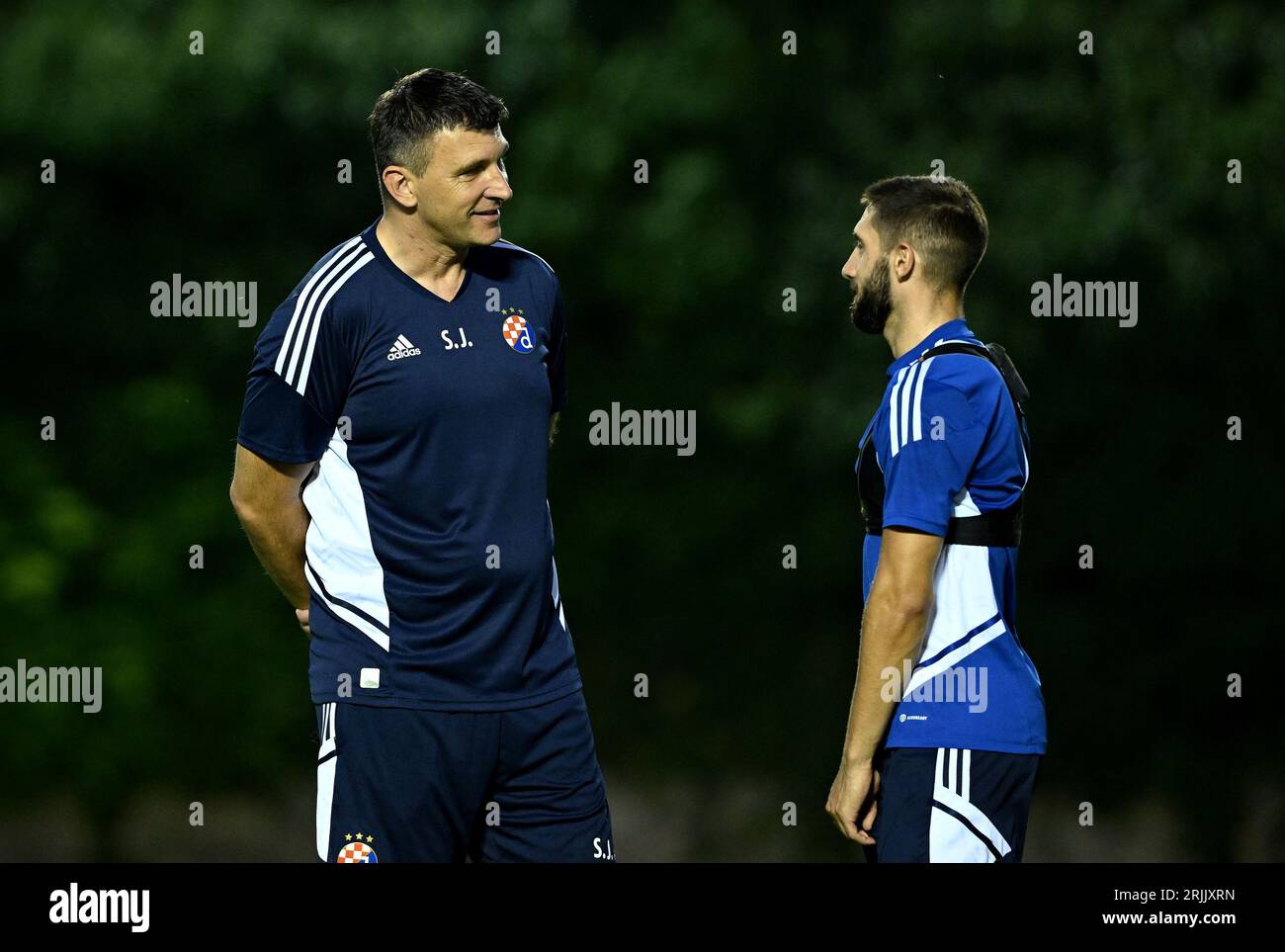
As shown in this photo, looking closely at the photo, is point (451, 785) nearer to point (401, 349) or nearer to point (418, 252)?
point (401, 349)

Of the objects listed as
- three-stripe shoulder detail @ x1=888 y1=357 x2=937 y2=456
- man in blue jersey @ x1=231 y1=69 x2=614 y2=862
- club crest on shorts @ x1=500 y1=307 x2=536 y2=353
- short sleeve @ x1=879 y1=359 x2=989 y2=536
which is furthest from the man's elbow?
club crest on shorts @ x1=500 y1=307 x2=536 y2=353

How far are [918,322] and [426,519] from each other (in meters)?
1.11

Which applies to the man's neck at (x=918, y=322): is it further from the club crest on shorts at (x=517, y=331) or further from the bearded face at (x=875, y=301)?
the club crest on shorts at (x=517, y=331)

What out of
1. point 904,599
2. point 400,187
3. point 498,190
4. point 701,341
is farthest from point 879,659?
point 701,341

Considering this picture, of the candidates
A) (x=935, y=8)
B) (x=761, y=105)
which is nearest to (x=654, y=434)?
(x=761, y=105)

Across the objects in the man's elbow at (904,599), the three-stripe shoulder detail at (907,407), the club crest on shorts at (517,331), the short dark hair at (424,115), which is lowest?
the man's elbow at (904,599)

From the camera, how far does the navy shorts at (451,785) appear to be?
365 cm

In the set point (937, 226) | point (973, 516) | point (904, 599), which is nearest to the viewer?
point (904, 599)

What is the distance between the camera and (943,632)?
3.46m

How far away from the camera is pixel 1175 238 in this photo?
8.01 meters

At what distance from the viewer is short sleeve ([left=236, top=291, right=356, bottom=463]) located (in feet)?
11.9

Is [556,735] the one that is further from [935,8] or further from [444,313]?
[935,8]

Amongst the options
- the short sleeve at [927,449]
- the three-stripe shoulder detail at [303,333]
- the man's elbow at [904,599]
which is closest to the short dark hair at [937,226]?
the short sleeve at [927,449]
